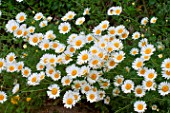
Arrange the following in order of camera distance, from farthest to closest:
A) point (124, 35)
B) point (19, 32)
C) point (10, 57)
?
point (19, 32) → point (10, 57) → point (124, 35)

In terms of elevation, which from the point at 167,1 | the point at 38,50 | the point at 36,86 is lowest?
the point at 36,86

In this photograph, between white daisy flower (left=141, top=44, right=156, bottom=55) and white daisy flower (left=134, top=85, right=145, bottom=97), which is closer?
white daisy flower (left=134, top=85, right=145, bottom=97)

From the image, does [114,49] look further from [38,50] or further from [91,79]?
[38,50]

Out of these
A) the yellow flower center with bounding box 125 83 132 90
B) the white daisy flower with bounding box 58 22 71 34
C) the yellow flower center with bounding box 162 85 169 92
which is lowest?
the yellow flower center with bounding box 162 85 169 92

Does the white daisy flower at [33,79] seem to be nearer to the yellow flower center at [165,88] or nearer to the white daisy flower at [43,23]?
the white daisy flower at [43,23]

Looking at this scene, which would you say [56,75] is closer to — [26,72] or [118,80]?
[26,72]

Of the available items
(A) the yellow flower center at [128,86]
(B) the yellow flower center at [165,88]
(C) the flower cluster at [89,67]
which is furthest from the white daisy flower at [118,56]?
(B) the yellow flower center at [165,88]

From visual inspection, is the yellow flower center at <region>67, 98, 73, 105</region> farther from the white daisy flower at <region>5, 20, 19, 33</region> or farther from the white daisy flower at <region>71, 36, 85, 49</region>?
the white daisy flower at <region>5, 20, 19, 33</region>

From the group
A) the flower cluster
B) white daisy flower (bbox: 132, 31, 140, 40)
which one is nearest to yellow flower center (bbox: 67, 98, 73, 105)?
the flower cluster

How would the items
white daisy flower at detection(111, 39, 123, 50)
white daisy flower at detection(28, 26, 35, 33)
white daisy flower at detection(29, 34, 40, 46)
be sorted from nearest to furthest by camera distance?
white daisy flower at detection(111, 39, 123, 50)
white daisy flower at detection(29, 34, 40, 46)
white daisy flower at detection(28, 26, 35, 33)

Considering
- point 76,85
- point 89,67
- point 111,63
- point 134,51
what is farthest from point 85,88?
point 134,51

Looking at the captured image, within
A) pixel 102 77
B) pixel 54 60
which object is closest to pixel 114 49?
pixel 102 77
